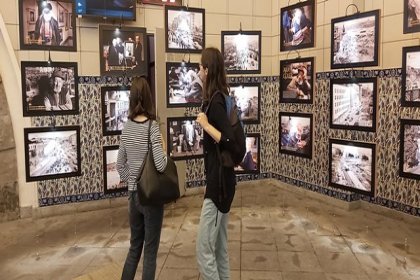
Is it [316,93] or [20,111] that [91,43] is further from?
[316,93]

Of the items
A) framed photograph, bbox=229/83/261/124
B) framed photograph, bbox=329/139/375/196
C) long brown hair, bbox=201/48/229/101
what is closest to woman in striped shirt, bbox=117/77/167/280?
long brown hair, bbox=201/48/229/101

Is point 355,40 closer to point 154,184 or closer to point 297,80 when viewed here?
point 297,80

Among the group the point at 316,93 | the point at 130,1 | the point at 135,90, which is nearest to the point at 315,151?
the point at 316,93

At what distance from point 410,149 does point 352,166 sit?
731 mm

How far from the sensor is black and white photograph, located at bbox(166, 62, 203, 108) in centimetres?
533

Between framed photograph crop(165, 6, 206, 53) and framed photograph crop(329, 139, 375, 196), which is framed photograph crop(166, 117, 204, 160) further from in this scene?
framed photograph crop(329, 139, 375, 196)

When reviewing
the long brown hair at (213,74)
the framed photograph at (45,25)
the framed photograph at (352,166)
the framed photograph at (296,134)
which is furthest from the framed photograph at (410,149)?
the framed photograph at (45,25)

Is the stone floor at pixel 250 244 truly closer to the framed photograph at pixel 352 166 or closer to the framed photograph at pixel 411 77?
the framed photograph at pixel 352 166

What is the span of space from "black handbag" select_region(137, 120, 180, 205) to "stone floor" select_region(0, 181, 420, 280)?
1.02m

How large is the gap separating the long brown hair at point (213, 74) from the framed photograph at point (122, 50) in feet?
9.23

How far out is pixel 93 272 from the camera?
11.6 feet

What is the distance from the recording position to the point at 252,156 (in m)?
6.13

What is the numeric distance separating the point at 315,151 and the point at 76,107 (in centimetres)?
318

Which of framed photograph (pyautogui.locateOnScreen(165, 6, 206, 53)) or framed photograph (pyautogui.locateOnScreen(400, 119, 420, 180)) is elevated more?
framed photograph (pyautogui.locateOnScreen(165, 6, 206, 53))
